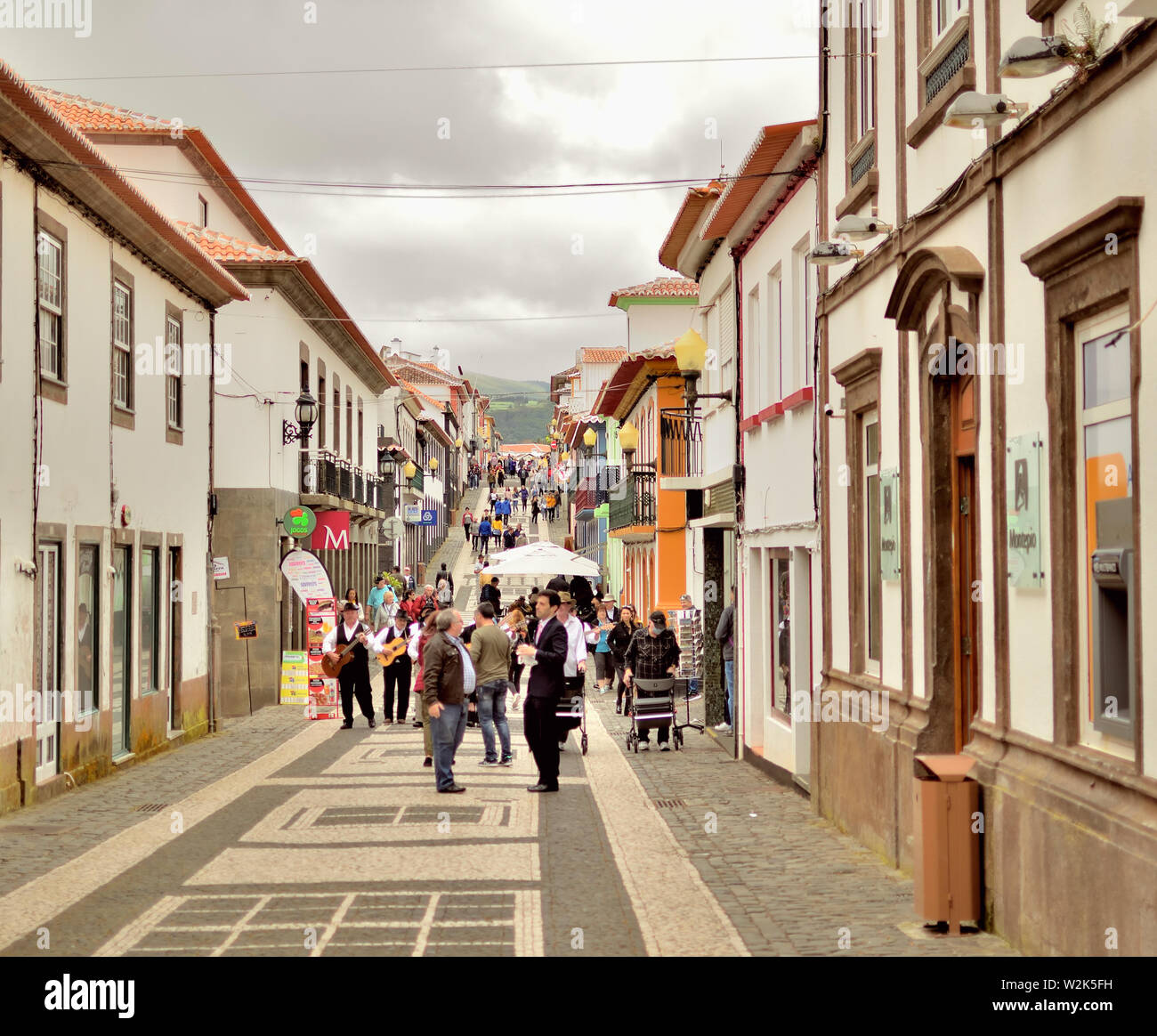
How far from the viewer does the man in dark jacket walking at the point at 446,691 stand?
46.6ft

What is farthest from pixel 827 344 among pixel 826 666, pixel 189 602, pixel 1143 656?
pixel 189 602

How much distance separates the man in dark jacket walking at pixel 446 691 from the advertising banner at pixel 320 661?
26.3 feet

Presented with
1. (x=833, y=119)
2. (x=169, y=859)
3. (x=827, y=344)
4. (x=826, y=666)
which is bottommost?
(x=169, y=859)

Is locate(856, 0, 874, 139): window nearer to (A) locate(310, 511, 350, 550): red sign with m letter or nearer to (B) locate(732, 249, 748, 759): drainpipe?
(B) locate(732, 249, 748, 759): drainpipe

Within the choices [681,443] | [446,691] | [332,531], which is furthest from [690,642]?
[332,531]

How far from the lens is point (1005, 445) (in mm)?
8234

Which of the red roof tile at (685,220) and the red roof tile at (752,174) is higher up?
the red roof tile at (685,220)

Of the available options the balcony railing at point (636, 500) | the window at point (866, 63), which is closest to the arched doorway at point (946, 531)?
the window at point (866, 63)

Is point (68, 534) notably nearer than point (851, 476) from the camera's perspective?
No

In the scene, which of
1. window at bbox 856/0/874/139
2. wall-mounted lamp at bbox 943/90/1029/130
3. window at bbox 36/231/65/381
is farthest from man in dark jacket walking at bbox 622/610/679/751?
wall-mounted lamp at bbox 943/90/1029/130

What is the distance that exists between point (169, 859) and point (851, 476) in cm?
584

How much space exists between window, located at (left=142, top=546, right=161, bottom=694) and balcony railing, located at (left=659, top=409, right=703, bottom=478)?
22.8 feet

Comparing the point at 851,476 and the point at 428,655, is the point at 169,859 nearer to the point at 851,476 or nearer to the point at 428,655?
the point at 428,655

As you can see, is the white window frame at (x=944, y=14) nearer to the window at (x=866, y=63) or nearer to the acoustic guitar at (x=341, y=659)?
the window at (x=866, y=63)
